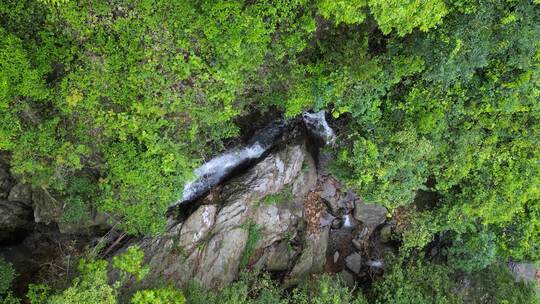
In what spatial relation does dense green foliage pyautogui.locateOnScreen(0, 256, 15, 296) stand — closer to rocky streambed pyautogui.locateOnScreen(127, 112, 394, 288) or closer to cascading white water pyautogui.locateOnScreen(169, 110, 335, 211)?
rocky streambed pyautogui.locateOnScreen(127, 112, 394, 288)

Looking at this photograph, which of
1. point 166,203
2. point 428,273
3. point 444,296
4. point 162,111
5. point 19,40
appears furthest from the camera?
point 428,273

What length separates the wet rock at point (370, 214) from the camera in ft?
48.5

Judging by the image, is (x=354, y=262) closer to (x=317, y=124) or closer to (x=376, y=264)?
(x=376, y=264)

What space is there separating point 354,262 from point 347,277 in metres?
0.68

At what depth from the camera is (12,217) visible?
39.5 ft

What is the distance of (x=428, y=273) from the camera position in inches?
517

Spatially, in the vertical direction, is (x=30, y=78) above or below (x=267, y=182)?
above

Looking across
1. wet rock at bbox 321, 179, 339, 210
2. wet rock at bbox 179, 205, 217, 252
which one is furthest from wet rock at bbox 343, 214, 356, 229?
wet rock at bbox 179, 205, 217, 252

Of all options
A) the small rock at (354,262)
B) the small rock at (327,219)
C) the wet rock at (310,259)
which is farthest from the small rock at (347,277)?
the small rock at (327,219)

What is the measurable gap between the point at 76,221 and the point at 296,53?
8186mm

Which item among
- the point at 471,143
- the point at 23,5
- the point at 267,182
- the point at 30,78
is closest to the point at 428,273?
the point at 471,143

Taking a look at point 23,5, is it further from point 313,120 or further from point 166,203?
point 313,120

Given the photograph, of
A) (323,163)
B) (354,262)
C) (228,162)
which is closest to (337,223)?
(354,262)

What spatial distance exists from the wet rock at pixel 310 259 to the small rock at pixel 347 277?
839 millimetres
